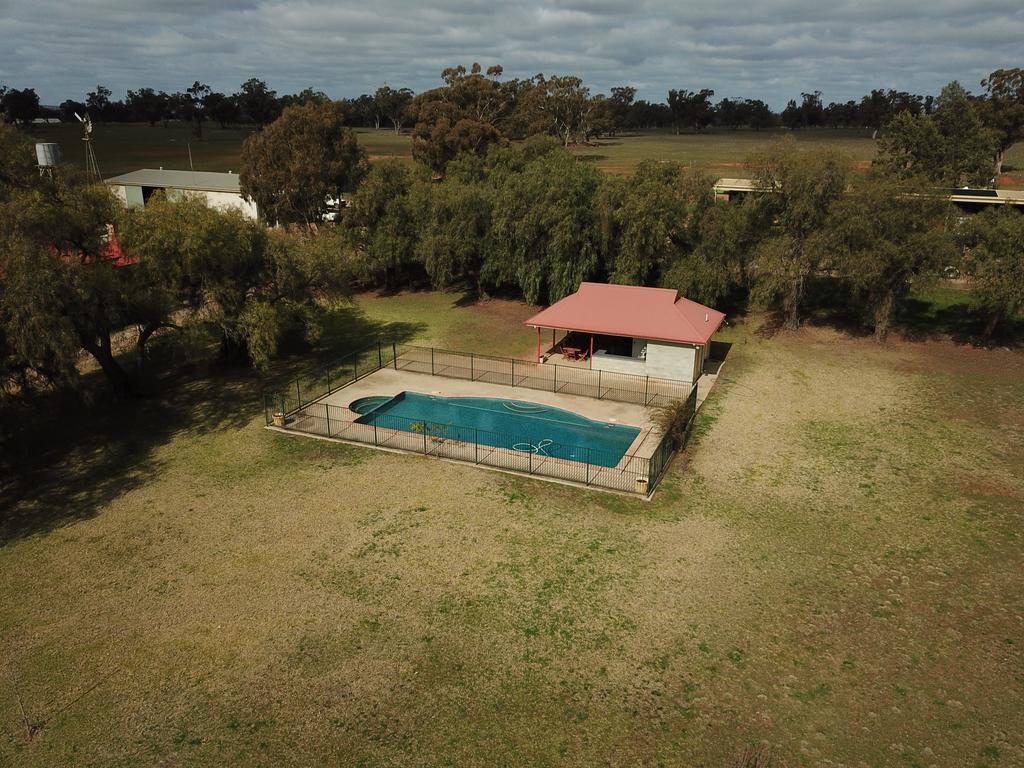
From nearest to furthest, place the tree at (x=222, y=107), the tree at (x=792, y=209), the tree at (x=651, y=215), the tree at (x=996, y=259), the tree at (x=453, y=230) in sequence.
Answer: the tree at (x=996, y=259) → the tree at (x=792, y=209) → the tree at (x=651, y=215) → the tree at (x=453, y=230) → the tree at (x=222, y=107)

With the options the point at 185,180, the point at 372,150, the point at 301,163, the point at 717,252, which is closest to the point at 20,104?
the point at 372,150

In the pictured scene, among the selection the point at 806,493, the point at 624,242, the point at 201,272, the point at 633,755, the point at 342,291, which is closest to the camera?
the point at 633,755

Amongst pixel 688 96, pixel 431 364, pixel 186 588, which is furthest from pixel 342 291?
pixel 688 96

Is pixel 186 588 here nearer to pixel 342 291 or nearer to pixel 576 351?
pixel 342 291

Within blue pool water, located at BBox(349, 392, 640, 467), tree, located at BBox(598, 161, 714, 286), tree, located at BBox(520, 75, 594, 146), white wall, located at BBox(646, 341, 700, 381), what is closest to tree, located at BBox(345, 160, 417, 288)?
tree, located at BBox(598, 161, 714, 286)

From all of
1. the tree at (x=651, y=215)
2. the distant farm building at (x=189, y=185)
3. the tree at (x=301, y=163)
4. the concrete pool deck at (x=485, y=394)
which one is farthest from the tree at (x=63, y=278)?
the distant farm building at (x=189, y=185)

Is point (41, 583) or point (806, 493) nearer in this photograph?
point (41, 583)

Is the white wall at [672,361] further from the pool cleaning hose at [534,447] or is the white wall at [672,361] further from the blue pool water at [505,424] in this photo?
the pool cleaning hose at [534,447]
